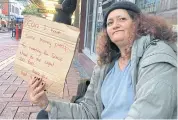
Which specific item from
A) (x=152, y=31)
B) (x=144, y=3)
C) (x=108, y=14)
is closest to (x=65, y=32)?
(x=108, y=14)

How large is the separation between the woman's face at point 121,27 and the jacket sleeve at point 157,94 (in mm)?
330

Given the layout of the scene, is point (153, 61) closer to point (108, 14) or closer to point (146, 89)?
point (146, 89)

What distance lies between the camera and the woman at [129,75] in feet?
4.33

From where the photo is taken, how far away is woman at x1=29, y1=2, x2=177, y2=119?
1.32 meters

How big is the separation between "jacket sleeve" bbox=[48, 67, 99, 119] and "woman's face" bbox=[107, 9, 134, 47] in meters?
0.32

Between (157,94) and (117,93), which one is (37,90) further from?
(157,94)

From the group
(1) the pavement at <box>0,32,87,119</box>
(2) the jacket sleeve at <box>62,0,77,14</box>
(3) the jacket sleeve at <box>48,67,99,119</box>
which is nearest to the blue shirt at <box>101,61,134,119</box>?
(3) the jacket sleeve at <box>48,67,99,119</box>

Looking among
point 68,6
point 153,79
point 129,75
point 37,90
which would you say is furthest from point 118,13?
point 68,6

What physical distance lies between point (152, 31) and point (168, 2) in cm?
136

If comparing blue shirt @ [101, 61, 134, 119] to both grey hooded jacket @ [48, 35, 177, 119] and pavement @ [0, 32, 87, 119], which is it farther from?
pavement @ [0, 32, 87, 119]

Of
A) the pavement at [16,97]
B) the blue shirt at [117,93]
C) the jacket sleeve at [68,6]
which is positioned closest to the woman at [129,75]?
the blue shirt at [117,93]

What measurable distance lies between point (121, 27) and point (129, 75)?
0.29 m

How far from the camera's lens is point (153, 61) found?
139cm

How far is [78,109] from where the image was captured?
1.89 metres
